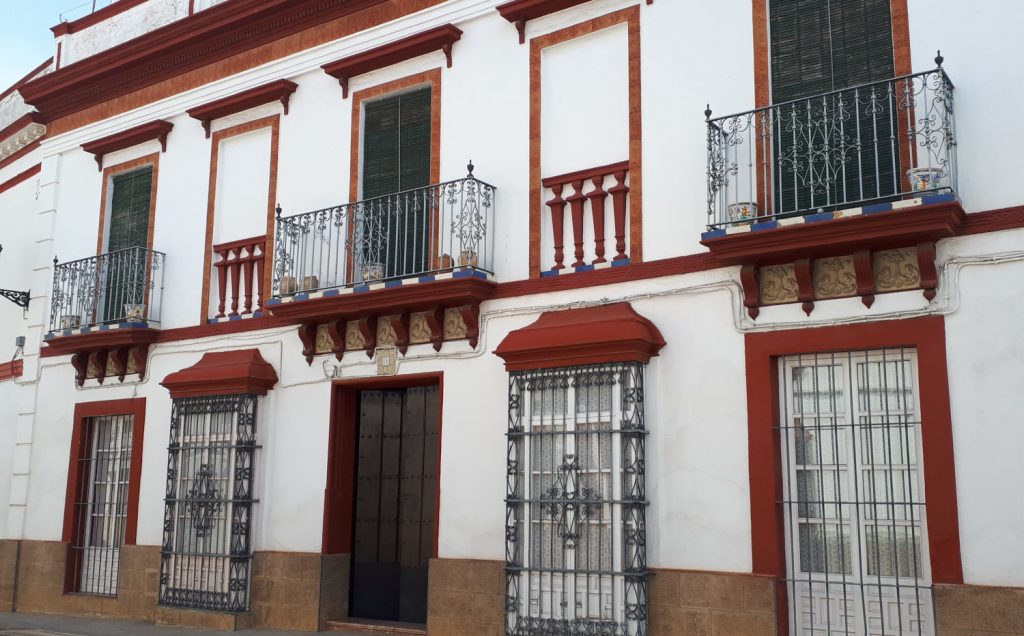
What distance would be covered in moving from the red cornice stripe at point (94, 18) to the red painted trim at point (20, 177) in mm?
2027

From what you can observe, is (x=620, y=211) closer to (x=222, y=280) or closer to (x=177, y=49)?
(x=222, y=280)

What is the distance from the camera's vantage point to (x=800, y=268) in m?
8.38

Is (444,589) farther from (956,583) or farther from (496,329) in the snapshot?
(956,583)

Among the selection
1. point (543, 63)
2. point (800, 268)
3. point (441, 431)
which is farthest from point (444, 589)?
point (543, 63)

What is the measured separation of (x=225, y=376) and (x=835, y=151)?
23.5ft

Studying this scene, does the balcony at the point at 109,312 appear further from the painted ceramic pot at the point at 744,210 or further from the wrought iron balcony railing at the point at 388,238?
the painted ceramic pot at the point at 744,210

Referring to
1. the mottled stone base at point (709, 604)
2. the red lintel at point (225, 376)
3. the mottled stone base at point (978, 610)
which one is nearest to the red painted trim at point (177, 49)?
the red lintel at point (225, 376)

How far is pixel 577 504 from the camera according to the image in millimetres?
9102

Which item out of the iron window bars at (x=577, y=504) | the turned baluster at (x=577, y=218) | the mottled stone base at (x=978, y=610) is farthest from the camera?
the turned baluster at (x=577, y=218)

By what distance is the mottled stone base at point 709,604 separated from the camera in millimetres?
8211

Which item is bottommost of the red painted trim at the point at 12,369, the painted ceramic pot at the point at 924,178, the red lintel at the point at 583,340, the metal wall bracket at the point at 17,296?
the red lintel at the point at 583,340

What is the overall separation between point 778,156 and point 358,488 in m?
5.96

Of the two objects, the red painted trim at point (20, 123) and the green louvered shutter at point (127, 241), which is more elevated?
the red painted trim at point (20, 123)

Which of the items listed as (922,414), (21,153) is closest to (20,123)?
(21,153)
